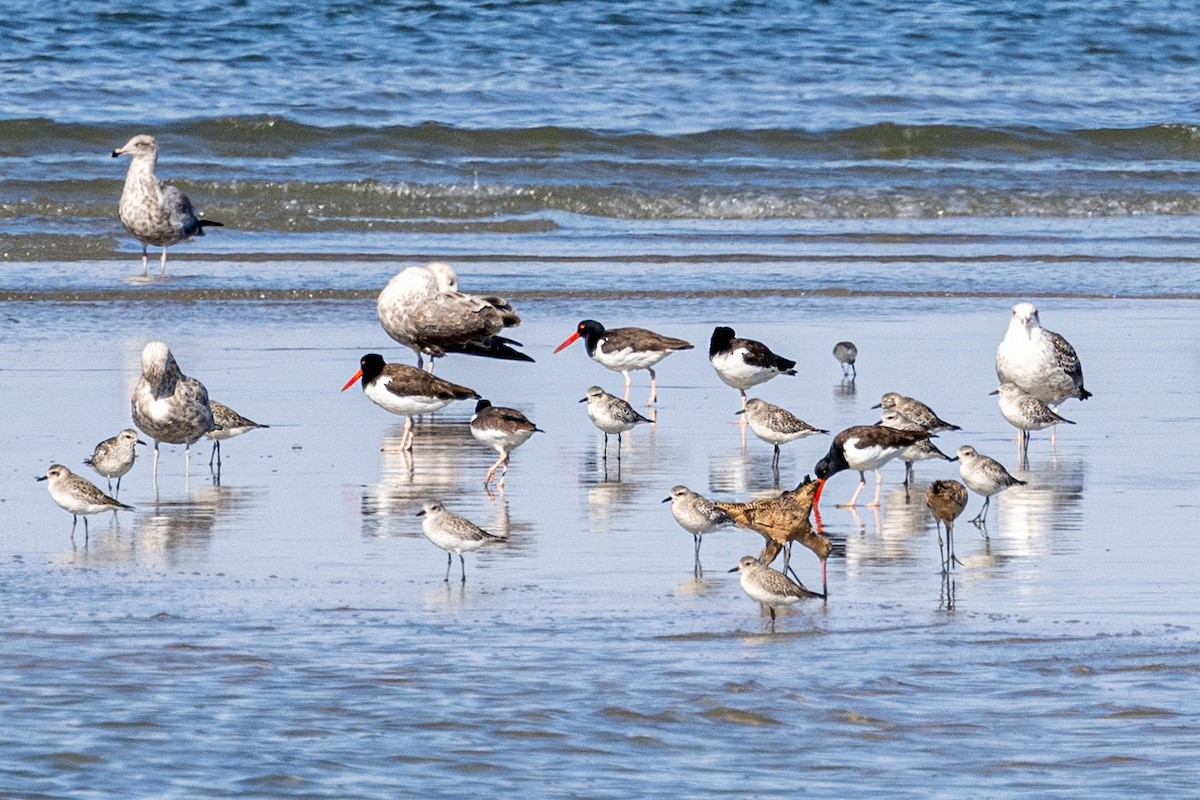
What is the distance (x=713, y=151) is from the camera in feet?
96.6

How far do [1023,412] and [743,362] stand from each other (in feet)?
6.78

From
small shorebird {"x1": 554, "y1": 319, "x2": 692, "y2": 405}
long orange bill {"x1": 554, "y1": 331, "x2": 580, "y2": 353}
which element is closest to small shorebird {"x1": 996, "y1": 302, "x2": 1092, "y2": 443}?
small shorebird {"x1": 554, "y1": 319, "x2": 692, "y2": 405}

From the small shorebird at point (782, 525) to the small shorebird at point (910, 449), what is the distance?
72.2 inches

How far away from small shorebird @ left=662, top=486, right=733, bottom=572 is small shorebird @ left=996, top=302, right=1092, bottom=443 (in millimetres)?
4344

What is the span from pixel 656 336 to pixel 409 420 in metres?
2.63

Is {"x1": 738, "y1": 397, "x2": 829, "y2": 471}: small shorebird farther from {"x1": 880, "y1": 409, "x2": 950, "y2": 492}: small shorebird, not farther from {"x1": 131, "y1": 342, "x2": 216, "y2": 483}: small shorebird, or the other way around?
{"x1": 131, "y1": 342, "x2": 216, "y2": 483}: small shorebird

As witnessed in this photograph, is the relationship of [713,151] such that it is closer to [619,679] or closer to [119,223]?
[119,223]

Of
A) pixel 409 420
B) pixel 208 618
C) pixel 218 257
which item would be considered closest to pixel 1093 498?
pixel 409 420

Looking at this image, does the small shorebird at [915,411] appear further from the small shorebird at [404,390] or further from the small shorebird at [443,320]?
the small shorebird at [443,320]

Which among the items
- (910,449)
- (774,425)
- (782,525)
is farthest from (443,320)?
(782,525)

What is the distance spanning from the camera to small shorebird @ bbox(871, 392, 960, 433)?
38.0ft

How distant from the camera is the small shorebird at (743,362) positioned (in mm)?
12914

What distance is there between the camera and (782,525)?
857 cm

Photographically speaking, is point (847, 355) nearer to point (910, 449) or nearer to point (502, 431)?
point (910, 449)
